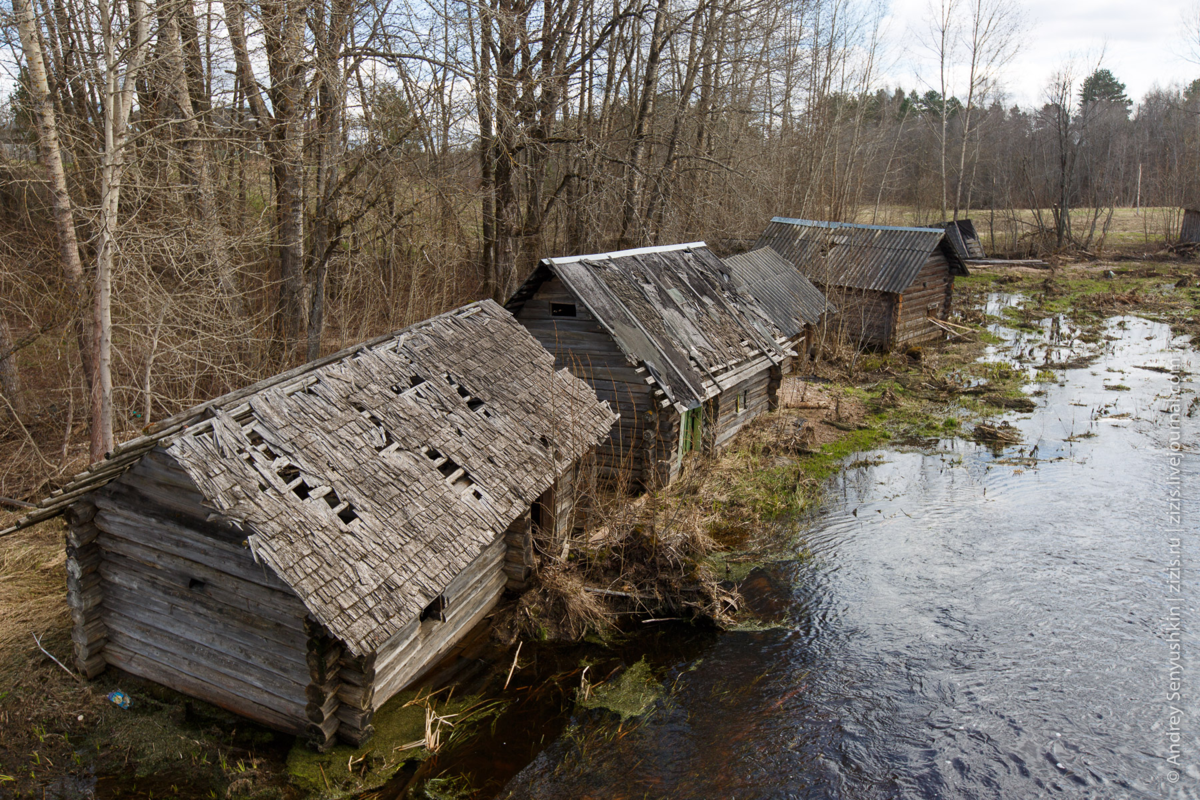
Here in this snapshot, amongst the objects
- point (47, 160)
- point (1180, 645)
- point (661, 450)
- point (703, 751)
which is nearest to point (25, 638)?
point (47, 160)

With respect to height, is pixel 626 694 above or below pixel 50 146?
below

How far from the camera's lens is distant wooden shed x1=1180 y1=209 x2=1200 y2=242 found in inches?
1661

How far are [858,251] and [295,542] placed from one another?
23.8 meters

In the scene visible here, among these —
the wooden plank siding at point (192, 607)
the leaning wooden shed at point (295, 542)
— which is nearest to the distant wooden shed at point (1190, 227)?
the leaning wooden shed at point (295, 542)

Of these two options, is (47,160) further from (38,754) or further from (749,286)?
(749,286)

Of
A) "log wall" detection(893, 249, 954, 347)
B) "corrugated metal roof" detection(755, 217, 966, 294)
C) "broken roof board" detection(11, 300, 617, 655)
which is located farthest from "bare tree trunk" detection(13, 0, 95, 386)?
"log wall" detection(893, 249, 954, 347)

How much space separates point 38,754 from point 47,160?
26.8 ft

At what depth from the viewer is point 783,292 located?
74.0 feet

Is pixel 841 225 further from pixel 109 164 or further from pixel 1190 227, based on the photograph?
pixel 1190 227

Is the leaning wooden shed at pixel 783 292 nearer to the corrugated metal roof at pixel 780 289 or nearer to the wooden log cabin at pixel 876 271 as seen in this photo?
the corrugated metal roof at pixel 780 289

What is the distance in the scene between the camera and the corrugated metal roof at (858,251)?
25109 millimetres

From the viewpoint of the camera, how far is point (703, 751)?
836cm

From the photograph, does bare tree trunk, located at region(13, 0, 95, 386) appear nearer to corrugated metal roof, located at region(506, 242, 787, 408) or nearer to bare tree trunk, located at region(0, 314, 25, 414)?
bare tree trunk, located at region(0, 314, 25, 414)

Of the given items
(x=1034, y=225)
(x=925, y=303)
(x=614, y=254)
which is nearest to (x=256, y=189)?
(x=614, y=254)
